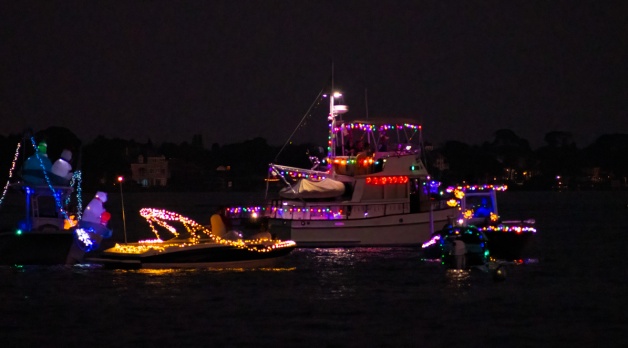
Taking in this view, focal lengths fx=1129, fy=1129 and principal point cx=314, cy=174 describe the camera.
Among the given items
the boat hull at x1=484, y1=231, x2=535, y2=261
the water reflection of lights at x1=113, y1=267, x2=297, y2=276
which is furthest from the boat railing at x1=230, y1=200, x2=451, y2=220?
the water reflection of lights at x1=113, y1=267, x2=297, y2=276

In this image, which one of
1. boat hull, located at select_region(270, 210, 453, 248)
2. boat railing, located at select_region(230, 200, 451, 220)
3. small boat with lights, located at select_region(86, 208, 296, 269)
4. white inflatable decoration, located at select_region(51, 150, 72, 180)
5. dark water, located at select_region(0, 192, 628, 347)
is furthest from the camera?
boat railing, located at select_region(230, 200, 451, 220)

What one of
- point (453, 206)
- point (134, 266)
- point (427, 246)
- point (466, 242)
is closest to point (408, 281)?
point (466, 242)

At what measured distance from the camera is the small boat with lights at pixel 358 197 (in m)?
51.8

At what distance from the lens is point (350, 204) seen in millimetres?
52562

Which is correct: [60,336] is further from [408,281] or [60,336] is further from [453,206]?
[453,206]

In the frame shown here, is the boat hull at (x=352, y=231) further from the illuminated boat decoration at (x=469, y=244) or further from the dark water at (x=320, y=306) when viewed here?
the illuminated boat decoration at (x=469, y=244)

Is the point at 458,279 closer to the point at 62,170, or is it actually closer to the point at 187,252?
the point at 187,252

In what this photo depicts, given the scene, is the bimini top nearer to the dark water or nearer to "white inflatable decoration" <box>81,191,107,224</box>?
the dark water

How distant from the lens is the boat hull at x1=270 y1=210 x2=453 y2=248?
51.6 m

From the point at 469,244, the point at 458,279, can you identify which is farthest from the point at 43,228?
the point at 469,244

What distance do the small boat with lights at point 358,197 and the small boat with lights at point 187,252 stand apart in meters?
11.4

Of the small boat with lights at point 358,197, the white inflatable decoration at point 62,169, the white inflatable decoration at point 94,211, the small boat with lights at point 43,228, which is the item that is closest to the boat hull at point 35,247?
the small boat with lights at point 43,228

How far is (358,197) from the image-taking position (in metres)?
53.3

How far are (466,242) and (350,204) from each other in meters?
11.5
